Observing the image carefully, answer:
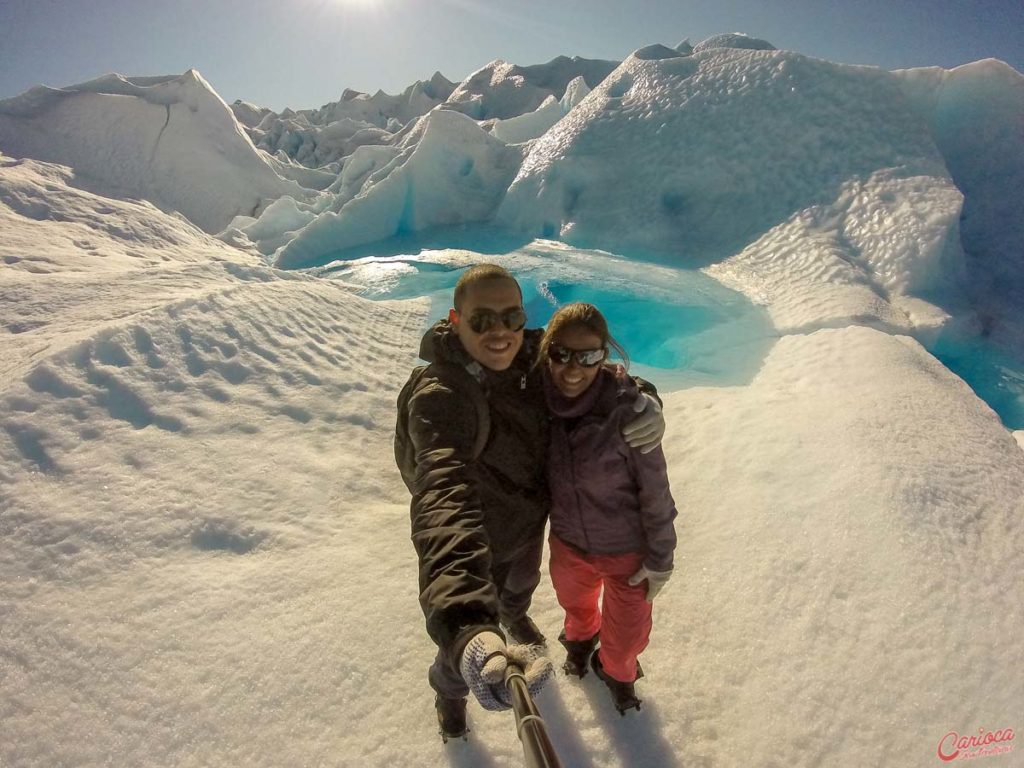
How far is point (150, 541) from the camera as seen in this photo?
191 centimetres

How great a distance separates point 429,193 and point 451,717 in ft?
32.3

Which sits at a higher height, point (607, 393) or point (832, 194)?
point (832, 194)

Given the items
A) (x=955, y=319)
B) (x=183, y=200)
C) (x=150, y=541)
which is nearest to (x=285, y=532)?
(x=150, y=541)

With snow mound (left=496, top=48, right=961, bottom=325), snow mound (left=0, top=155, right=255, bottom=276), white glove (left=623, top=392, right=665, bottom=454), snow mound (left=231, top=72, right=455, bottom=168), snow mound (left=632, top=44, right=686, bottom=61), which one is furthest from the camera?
snow mound (left=231, top=72, right=455, bottom=168)

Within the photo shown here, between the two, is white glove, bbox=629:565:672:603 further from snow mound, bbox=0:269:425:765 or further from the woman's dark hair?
snow mound, bbox=0:269:425:765

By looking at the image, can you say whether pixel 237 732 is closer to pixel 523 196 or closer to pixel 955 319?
pixel 955 319

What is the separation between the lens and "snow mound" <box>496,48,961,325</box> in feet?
17.2

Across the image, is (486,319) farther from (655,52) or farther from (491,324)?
(655,52)

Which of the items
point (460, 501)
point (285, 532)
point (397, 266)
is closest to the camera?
point (460, 501)

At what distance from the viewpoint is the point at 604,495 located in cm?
138

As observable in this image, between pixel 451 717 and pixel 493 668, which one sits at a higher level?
pixel 493 668

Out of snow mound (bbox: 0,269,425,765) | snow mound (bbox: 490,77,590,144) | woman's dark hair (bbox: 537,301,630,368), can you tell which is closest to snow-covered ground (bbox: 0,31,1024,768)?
snow mound (bbox: 0,269,425,765)

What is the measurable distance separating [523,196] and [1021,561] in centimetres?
791

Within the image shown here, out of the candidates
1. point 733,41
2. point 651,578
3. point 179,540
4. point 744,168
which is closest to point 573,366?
point 651,578
